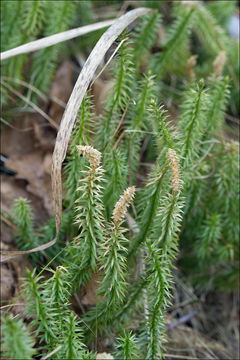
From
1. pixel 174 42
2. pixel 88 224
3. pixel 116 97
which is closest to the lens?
pixel 88 224

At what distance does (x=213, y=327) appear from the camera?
2332 millimetres

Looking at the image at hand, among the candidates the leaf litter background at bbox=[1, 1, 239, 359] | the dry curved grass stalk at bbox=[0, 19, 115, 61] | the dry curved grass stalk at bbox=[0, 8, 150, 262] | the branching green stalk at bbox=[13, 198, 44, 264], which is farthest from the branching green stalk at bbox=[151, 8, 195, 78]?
the branching green stalk at bbox=[13, 198, 44, 264]

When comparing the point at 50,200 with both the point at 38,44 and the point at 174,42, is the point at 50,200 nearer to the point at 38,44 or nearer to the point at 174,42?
the point at 38,44

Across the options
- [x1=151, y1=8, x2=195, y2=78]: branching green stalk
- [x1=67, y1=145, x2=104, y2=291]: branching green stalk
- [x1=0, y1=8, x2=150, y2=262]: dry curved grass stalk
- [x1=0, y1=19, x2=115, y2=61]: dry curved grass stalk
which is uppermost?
[x1=151, y1=8, x2=195, y2=78]: branching green stalk

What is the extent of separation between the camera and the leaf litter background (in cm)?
201

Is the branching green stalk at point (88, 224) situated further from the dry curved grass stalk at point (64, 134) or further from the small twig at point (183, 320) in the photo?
the small twig at point (183, 320)

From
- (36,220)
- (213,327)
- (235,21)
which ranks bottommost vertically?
(213,327)

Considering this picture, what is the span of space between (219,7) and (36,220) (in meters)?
2.16

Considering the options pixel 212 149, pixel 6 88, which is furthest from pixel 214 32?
pixel 6 88

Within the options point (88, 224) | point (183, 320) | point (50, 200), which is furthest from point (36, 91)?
point (183, 320)

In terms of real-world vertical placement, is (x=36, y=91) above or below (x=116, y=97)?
above

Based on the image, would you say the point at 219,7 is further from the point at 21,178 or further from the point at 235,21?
the point at 21,178

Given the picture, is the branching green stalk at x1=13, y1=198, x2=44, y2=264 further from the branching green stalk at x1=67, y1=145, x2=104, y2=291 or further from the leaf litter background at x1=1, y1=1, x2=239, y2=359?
the branching green stalk at x1=67, y1=145, x2=104, y2=291

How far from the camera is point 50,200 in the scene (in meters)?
2.11
